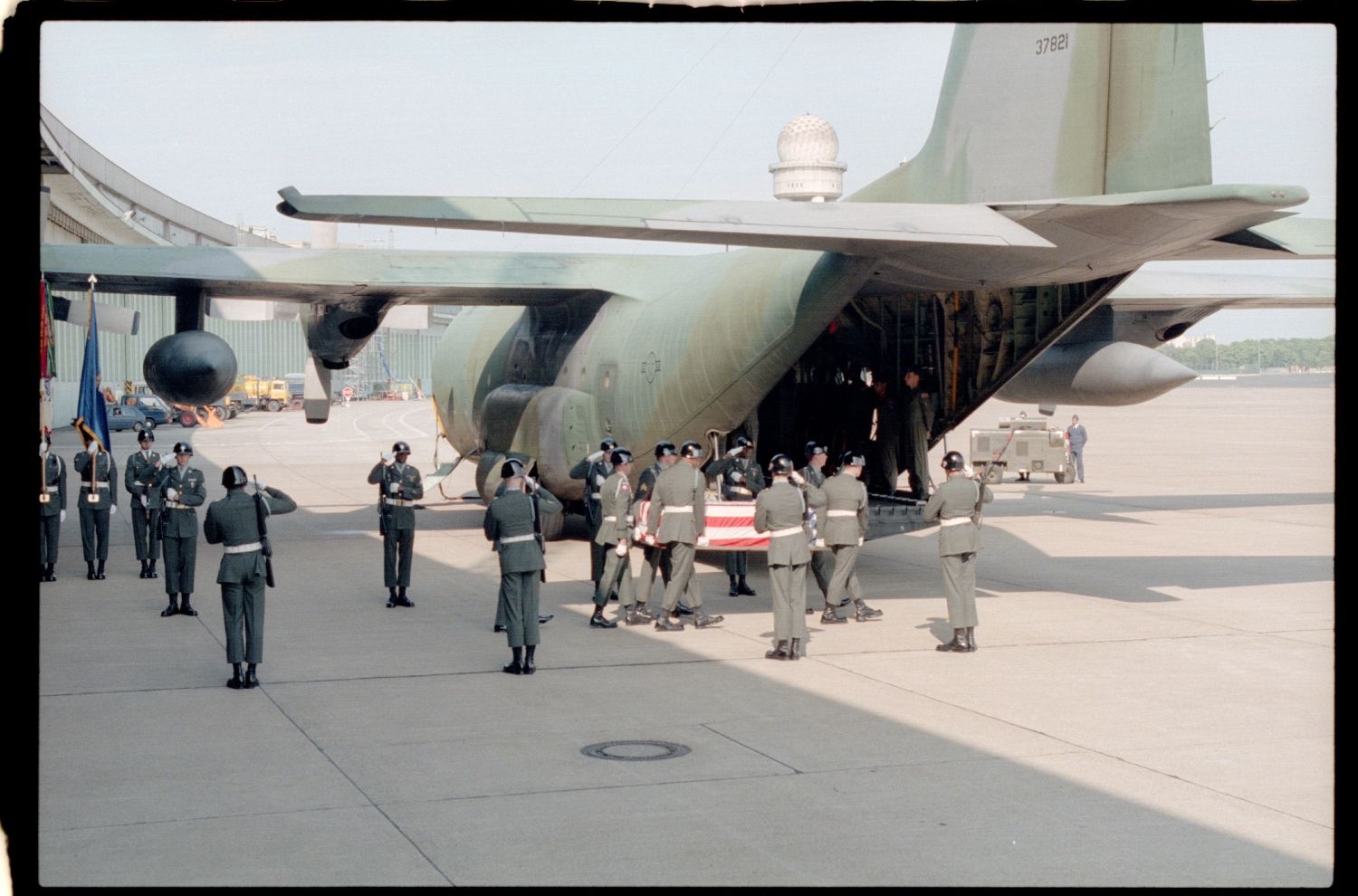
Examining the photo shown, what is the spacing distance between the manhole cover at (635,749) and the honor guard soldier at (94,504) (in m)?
9.89

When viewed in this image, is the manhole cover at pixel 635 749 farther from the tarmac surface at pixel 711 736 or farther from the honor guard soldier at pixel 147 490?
the honor guard soldier at pixel 147 490

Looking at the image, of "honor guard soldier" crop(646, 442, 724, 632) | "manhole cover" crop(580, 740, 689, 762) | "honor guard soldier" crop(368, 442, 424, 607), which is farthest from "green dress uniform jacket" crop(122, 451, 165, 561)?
"manhole cover" crop(580, 740, 689, 762)

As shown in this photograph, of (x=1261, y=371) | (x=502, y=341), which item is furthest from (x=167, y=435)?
(x=1261, y=371)

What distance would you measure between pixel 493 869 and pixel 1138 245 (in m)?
8.23

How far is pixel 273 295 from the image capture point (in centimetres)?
2006

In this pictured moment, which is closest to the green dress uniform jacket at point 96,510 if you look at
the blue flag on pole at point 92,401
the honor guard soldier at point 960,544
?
the blue flag on pole at point 92,401

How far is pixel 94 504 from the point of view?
16484mm

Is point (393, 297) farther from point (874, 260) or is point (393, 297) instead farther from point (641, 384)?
point (874, 260)

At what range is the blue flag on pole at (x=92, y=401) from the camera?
52.6 feet

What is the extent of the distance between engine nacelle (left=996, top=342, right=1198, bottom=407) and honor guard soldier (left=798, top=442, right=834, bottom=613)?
4.26 m

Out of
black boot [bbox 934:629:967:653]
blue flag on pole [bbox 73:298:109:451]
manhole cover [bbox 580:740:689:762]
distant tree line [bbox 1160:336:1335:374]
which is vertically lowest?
manhole cover [bbox 580:740:689:762]

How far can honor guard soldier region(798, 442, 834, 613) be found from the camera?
44.5 ft

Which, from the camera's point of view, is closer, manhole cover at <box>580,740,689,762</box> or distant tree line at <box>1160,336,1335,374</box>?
manhole cover at <box>580,740,689,762</box>

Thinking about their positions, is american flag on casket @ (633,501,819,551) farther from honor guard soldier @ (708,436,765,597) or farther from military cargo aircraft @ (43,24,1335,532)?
military cargo aircraft @ (43,24,1335,532)
